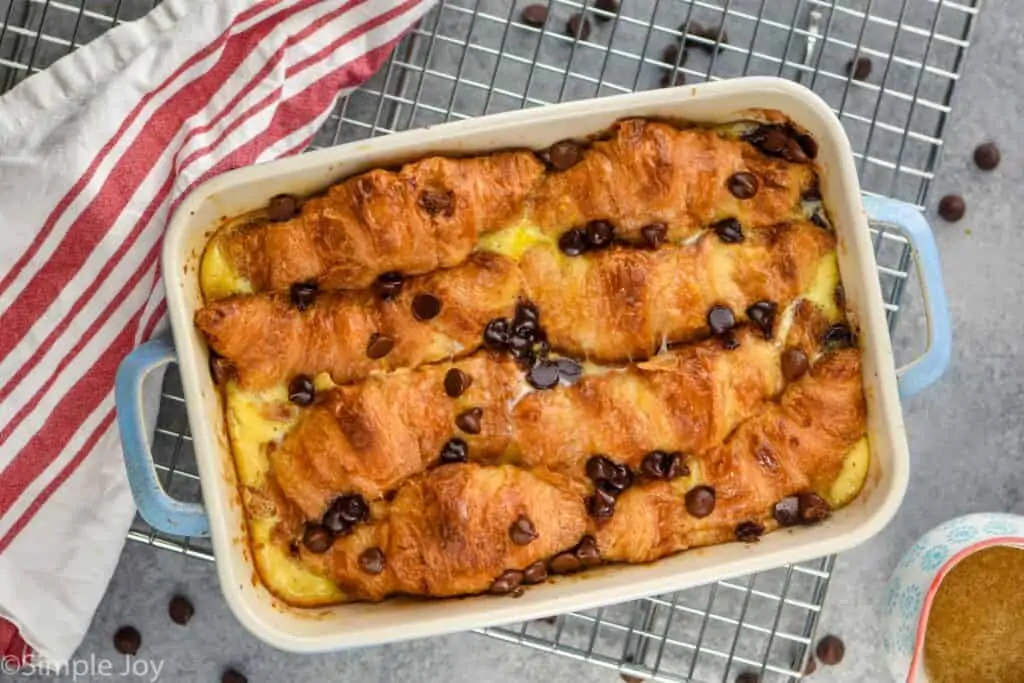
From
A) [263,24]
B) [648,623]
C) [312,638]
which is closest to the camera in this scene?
[312,638]

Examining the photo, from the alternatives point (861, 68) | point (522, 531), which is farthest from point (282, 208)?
point (861, 68)

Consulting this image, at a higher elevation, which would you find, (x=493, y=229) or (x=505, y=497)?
(x=493, y=229)

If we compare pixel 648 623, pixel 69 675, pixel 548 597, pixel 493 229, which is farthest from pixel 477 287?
pixel 69 675

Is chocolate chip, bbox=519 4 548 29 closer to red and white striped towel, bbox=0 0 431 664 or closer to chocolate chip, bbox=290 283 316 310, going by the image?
red and white striped towel, bbox=0 0 431 664

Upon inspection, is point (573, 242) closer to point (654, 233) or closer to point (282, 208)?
point (654, 233)

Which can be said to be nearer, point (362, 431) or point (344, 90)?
point (362, 431)

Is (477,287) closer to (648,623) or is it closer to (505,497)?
(505,497)
